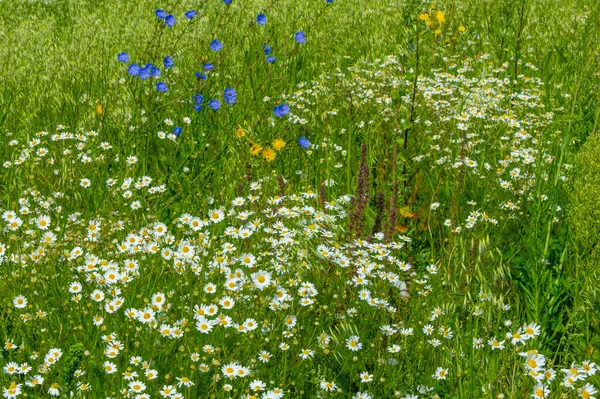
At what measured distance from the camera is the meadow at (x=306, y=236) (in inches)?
99.3

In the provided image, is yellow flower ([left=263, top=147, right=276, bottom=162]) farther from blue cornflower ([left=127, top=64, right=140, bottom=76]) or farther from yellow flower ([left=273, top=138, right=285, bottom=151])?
blue cornflower ([left=127, top=64, right=140, bottom=76])

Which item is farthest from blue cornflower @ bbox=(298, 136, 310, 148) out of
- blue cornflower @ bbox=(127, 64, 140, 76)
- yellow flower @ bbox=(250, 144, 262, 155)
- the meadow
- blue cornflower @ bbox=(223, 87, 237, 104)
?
blue cornflower @ bbox=(127, 64, 140, 76)

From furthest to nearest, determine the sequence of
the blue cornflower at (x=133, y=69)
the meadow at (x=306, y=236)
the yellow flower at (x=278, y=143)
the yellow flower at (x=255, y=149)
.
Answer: the blue cornflower at (x=133, y=69)
the yellow flower at (x=278, y=143)
the yellow flower at (x=255, y=149)
the meadow at (x=306, y=236)

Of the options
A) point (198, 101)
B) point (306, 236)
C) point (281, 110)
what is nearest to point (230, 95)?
point (198, 101)

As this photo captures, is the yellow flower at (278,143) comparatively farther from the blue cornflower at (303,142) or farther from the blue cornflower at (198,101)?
the blue cornflower at (198,101)

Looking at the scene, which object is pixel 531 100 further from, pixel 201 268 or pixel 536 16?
pixel 201 268

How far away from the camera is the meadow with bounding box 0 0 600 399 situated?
252 centimetres

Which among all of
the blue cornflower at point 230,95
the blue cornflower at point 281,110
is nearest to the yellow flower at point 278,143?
the blue cornflower at point 281,110

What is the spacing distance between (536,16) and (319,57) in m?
2.49

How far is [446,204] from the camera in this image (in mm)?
3812

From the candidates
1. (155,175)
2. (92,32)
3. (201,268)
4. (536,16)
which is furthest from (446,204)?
(92,32)

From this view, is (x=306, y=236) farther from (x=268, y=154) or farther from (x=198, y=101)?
(x=198, y=101)

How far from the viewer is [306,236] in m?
3.35

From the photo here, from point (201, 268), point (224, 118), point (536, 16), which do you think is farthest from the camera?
point (536, 16)
